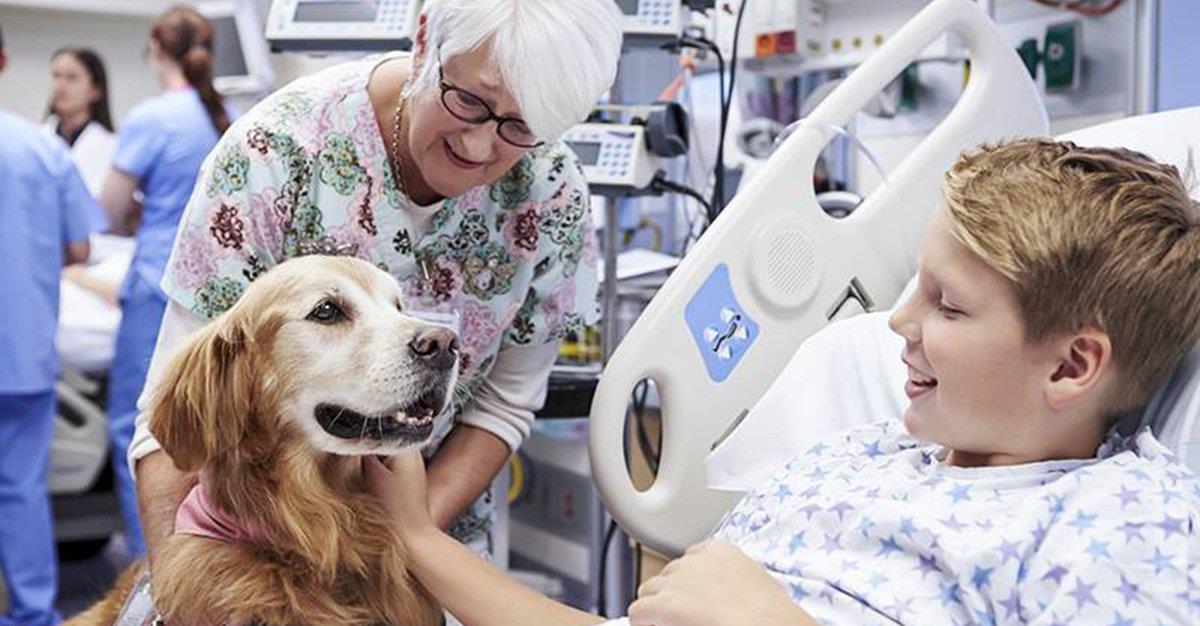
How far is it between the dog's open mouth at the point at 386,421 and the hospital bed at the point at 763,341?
0.85 feet

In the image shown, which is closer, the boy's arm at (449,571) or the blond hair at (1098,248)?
the blond hair at (1098,248)

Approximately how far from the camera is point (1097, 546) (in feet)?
3.33

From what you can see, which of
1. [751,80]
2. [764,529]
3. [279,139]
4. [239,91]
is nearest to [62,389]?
[239,91]

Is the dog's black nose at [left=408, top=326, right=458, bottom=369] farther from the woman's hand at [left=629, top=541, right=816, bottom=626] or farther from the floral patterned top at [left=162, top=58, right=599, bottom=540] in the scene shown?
the woman's hand at [left=629, top=541, right=816, bottom=626]

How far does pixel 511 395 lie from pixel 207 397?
48cm

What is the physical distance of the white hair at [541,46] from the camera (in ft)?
4.57

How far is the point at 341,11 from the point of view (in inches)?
95.7

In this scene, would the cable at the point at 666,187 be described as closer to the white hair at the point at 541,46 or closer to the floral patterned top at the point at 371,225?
the floral patterned top at the point at 371,225

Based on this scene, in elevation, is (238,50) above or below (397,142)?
above

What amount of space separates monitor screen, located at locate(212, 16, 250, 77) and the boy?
4645 millimetres

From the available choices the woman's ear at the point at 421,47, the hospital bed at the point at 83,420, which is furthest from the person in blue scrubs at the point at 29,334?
the woman's ear at the point at 421,47

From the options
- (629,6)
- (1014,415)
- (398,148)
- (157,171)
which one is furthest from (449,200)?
(157,171)

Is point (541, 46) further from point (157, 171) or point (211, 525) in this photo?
point (157, 171)

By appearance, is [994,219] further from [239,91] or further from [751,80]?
[239,91]
